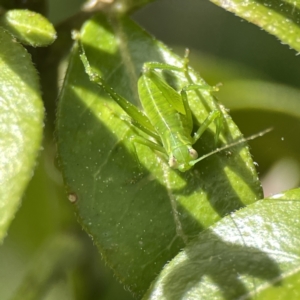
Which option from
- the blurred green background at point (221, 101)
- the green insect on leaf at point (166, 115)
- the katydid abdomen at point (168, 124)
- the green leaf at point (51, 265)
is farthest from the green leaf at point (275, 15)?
the green leaf at point (51, 265)

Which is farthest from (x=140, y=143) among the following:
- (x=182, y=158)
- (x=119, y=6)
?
(x=119, y=6)

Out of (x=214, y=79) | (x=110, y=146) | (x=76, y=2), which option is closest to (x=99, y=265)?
(x=110, y=146)

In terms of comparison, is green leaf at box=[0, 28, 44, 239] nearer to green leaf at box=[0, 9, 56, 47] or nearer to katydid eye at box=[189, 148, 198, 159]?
green leaf at box=[0, 9, 56, 47]

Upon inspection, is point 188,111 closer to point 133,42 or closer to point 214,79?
point 133,42

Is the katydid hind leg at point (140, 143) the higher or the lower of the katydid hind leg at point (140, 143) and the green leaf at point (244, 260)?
the lower

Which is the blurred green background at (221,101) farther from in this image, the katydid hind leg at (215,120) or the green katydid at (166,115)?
the katydid hind leg at (215,120)

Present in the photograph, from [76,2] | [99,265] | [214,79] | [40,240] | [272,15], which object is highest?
[272,15]

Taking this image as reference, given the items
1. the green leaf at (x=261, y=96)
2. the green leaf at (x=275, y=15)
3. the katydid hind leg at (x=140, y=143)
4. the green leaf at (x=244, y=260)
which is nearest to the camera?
the green leaf at (x=244, y=260)
